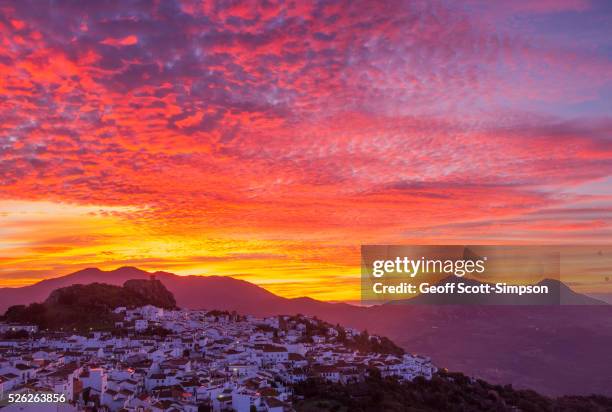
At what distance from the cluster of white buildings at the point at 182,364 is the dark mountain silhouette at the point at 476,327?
59.0m

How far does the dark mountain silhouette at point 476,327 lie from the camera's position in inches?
4791

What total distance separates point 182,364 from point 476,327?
12445 centimetres

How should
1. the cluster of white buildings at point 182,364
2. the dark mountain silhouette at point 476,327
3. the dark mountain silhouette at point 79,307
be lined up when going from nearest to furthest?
1. the cluster of white buildings at point 182,364
2. the dark mountain silhouette at point 79,307
3. the dark mountain silhouette at point 476,327

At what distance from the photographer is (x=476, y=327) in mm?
157750

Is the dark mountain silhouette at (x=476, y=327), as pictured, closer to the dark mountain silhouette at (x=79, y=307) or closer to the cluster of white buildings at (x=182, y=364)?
the cluster of white buildings at (x=182, y=364)

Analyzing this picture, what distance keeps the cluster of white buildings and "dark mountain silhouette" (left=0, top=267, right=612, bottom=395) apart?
5902 cm

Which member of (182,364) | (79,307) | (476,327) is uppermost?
(79,307)

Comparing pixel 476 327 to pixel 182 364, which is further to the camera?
pixel 476 327

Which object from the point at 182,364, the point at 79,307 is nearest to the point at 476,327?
the point at 79,307

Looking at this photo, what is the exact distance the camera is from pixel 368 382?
50000mm

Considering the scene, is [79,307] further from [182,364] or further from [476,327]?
[476,327]

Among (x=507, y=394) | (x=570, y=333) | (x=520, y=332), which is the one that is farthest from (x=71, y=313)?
(x=570, y=333)

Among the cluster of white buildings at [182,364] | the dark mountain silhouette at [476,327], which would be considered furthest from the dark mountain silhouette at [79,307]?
the dark mountain silhouette at [476,327]

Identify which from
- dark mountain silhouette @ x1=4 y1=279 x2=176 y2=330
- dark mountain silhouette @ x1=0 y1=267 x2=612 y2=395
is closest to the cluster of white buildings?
dark mountain silhouette @ x1=4 y1=279 x2=176 y2=330
